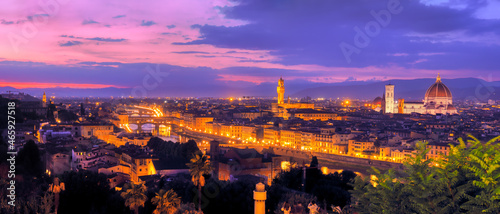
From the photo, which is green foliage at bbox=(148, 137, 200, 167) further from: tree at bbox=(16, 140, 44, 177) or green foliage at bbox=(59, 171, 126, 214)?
green foliage at bbox=(59, 171, 126, 214)

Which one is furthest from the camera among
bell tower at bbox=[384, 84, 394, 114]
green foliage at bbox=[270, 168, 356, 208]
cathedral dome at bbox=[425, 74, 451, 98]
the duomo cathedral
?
bell tower at bbox=[384, 84, 394, 114]

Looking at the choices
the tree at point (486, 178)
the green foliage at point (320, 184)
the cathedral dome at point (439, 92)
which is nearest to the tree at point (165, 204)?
the tree at point (486, 178)

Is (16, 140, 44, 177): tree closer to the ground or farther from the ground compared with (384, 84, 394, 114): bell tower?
closer to the ground

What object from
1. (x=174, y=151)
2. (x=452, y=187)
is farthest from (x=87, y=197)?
(x=174, y=151)

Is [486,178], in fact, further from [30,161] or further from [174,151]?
[174,151]

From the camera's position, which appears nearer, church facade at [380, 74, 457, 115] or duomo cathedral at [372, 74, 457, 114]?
church facade at [380, 74, 457, 115]

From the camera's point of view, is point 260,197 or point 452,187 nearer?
point 260,197

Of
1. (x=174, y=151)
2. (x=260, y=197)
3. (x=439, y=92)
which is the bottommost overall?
(x=174, y=151)

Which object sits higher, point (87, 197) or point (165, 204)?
point (165, 204)

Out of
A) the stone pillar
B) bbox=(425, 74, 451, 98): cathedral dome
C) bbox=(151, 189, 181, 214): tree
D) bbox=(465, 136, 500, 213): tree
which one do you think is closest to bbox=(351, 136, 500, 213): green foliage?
bbox=(465, 136, 500, 213): tree
